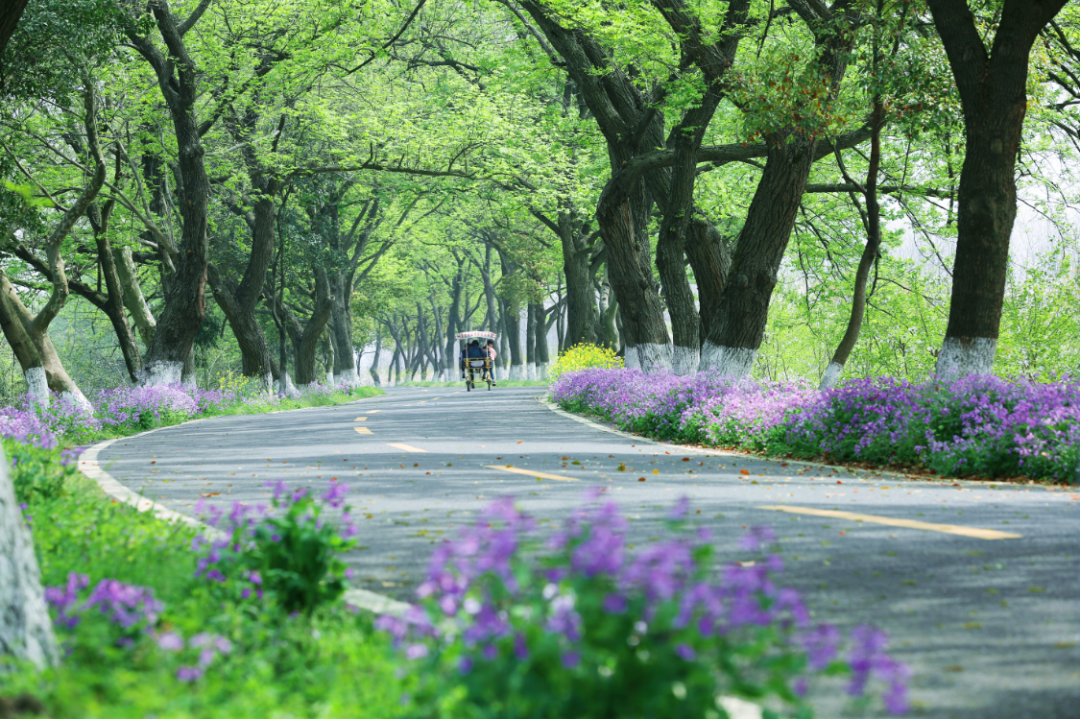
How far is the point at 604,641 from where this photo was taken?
2695 mm

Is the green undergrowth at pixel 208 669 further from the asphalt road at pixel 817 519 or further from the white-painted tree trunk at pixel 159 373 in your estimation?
the white-painted tree trunk at pixel 159 373

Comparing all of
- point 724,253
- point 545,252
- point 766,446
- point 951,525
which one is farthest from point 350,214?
point 951,525

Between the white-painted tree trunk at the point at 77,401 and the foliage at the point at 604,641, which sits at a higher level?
the foliage at the point at 604,641

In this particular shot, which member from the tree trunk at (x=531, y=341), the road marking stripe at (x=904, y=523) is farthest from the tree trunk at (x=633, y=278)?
the tree trunk at (x=531, y=341)

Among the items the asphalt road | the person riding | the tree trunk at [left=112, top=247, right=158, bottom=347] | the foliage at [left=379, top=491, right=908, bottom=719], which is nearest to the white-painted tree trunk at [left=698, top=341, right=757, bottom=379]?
the asphalt road

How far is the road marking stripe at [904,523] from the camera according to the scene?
630 cm

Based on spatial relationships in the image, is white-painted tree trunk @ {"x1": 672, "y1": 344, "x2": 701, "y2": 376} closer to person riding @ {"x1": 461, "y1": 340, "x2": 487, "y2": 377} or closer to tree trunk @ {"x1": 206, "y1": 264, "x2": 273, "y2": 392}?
tree trunk @ {"x1": 206, "y1": 264, "x2": 273, "y2": 392}

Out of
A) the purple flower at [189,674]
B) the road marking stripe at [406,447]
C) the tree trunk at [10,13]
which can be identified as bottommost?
the road marking stripe at [406,447]

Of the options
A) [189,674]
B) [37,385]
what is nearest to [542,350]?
[37,385]

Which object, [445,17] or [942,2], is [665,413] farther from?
[445,17]

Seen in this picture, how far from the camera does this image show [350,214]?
140 feet

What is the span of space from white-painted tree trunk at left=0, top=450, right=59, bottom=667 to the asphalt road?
1.80 m

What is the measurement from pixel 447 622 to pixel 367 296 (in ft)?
161

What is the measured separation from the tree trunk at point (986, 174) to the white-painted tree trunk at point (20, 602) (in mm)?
11043
